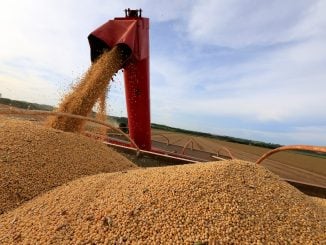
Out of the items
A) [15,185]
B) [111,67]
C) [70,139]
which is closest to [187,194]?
[15,185]

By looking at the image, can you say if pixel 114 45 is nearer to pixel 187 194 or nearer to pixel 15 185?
pixel 15 185

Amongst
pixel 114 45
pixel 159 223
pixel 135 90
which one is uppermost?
pixel 114 45

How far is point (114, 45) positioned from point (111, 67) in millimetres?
357

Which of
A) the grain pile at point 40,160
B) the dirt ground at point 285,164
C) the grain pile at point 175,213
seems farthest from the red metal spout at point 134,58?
the grain pile at point 175,213

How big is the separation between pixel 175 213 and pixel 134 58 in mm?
3562

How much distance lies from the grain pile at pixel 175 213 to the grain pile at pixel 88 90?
220cm

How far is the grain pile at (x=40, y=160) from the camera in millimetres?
2527

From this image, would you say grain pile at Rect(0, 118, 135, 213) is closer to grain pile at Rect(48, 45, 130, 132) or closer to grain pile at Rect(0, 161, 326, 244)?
grain pile at Rect(0, 161, 326, 244)

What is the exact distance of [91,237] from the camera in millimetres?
1826

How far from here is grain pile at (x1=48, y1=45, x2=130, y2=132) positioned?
183 inches

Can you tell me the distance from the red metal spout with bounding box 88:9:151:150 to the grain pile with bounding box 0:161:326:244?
2929 millimetres

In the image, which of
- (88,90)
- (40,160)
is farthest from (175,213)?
(88,90)

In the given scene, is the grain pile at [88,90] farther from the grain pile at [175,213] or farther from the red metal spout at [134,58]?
the grain pile at [175,213]

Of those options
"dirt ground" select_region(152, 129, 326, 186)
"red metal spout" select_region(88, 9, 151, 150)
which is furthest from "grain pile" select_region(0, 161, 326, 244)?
"dirt ground" select_region(152, 129, 326, 186)
